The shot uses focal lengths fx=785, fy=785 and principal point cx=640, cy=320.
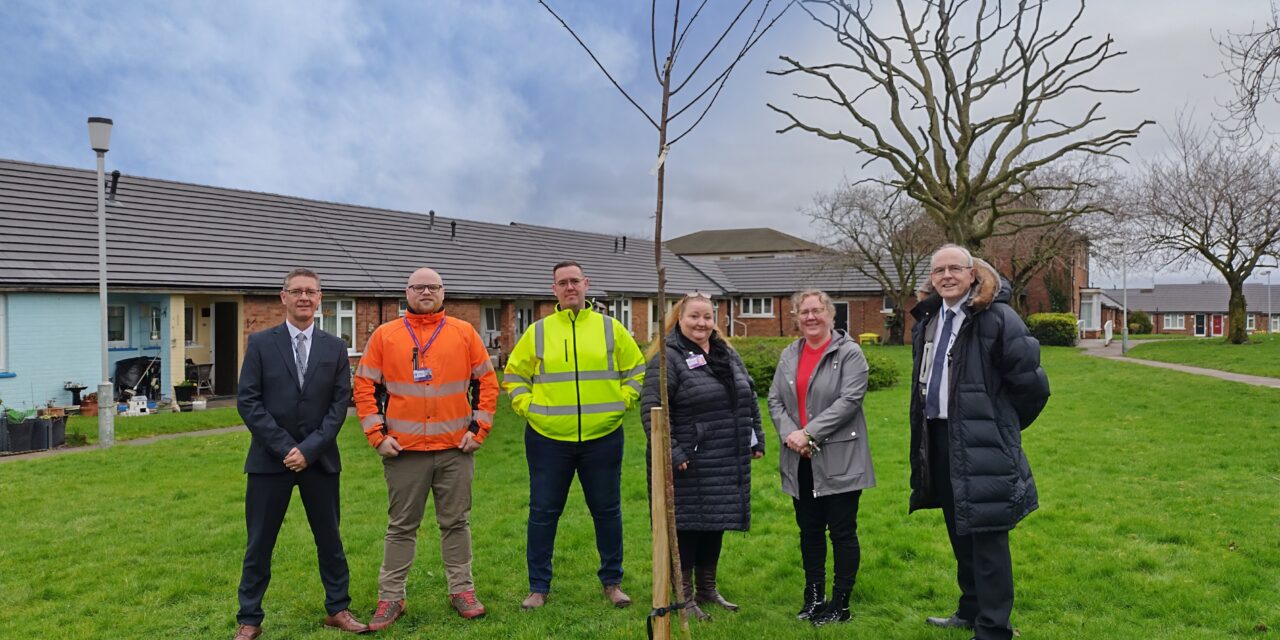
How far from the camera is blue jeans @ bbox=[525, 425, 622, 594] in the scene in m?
4.56

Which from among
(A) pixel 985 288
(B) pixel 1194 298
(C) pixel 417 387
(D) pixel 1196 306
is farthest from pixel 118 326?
(B) pixel 1194 298

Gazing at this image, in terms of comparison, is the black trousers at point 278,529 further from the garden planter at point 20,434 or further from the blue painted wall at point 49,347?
the blue painted wall at point 49,347

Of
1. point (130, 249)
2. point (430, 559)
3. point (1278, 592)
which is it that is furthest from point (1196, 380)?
point (130, 249)

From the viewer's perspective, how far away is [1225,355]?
74.5 ft

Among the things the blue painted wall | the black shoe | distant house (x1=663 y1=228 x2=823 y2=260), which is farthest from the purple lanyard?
distant house (x1=663 y1=228 x2=823 y2=260)

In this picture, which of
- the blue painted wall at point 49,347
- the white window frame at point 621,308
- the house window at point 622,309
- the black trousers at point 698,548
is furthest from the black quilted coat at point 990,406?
the house window at point 622,309

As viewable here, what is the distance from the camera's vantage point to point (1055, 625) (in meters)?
4.19

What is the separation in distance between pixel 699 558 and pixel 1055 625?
75.8 inches

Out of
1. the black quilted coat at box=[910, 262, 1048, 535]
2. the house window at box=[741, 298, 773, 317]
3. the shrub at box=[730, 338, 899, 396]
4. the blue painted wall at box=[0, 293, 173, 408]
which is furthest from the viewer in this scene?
the house window at box=[741, 298, 773, 317]

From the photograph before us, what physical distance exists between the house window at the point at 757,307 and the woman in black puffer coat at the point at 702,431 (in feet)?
116

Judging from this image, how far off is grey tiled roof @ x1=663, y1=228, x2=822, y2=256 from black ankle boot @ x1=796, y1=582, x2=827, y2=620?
6857 centimetres

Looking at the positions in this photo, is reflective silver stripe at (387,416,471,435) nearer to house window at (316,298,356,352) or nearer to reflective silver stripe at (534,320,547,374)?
reflective silver stripe at (534,320,547,374)

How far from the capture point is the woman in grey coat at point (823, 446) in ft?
13.9

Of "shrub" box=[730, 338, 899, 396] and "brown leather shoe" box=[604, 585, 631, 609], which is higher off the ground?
"shrub" box=[730, 338, 899, 396]
